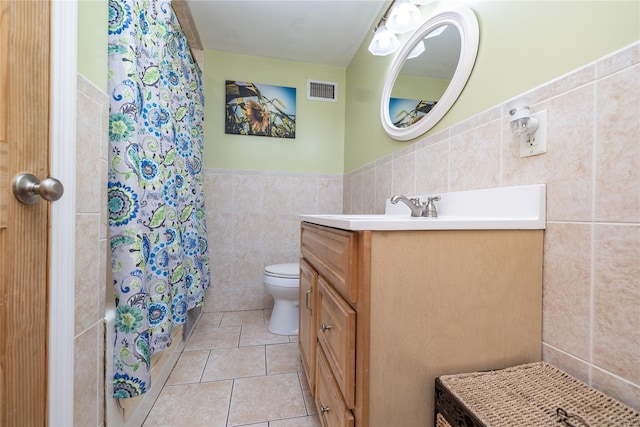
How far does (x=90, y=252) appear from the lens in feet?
2.51

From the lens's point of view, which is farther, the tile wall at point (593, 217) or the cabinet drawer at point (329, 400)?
the cabinet drawer at point (329, 400)

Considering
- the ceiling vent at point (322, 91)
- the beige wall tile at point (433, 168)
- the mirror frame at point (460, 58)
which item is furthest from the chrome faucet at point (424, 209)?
the ceiling vent at point (322, 91)

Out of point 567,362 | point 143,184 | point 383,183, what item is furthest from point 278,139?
point 567,362

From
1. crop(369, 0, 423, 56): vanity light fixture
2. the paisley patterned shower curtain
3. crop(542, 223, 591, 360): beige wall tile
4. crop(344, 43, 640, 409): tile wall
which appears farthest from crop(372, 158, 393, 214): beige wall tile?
the paisley patterned shower curtain

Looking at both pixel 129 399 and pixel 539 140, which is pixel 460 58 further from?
pixel 129 399

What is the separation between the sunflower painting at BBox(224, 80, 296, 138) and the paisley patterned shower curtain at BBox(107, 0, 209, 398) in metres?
0.72

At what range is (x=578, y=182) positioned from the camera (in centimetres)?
62

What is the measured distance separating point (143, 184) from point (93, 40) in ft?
1.50

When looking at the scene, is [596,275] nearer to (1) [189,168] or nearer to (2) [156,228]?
(2) [156,228]

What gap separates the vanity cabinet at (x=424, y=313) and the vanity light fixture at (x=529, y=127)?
0.78 feet

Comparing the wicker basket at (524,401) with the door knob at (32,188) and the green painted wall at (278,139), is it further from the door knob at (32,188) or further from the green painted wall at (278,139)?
the green painted wall at (278,139)

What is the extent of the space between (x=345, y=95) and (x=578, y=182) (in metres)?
2.07

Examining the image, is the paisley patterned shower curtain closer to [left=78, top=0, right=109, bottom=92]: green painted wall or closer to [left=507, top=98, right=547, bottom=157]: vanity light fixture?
[left=78, top=0, right=109, bottom=92]: green painted wall

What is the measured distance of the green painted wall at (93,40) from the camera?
0.73 m
